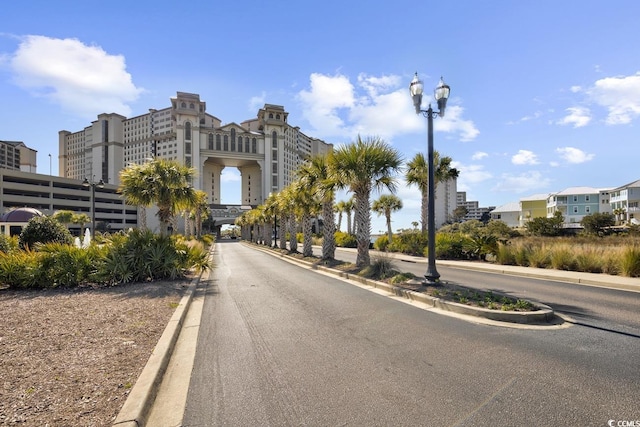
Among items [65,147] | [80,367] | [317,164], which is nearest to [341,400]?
[80,367]

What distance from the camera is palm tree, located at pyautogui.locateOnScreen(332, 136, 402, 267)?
14328mm

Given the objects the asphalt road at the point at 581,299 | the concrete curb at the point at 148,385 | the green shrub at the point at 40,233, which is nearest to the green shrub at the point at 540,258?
the asphalt road at the point at 581,299

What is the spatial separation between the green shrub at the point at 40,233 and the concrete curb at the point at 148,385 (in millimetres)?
16021

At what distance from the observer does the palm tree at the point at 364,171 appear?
14328 millimetres

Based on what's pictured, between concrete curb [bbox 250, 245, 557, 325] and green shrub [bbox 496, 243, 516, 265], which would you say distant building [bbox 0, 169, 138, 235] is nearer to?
green shrub [bbox 496, 243, 516, 265]

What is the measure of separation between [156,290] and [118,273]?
222cm

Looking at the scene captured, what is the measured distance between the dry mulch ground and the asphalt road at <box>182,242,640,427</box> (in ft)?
2.82

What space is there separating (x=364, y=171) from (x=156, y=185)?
1027 centimetres

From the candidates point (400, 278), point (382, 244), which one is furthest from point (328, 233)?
point (382, 244)

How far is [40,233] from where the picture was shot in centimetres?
1769

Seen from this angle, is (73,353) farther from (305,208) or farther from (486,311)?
(305,208)

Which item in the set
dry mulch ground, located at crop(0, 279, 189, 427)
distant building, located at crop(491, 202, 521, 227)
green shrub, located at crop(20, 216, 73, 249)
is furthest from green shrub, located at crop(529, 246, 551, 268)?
distant building, located at crop(491, 202, 521, 227)

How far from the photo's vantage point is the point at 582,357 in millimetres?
4770

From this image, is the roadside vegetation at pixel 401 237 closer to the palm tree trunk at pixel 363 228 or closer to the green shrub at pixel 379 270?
the palm tree trunk at pixel 363 228
